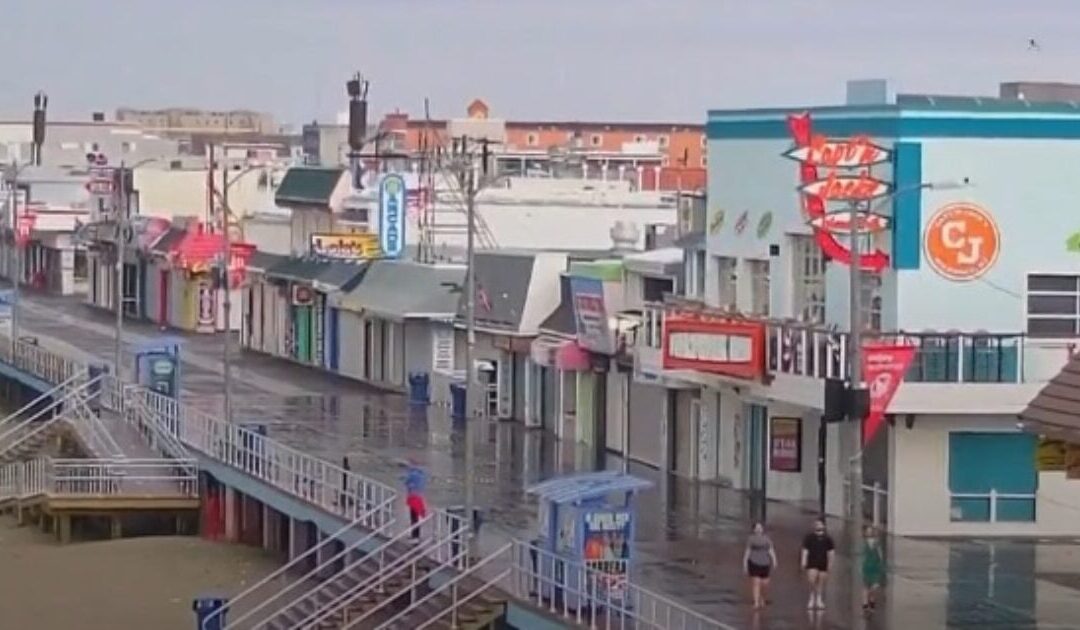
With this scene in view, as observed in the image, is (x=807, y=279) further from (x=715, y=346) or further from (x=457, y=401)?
(x=457, y=401)

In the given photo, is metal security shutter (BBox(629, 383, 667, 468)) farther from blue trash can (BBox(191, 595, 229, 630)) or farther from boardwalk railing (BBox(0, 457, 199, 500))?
blue trash can (BBox(191, 595, 229, 630))

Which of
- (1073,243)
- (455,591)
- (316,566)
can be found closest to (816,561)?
(455,591)

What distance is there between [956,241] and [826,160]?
2.42m

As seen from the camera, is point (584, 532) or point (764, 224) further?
point (764, 224)

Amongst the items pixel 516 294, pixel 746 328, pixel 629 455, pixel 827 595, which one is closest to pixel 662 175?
pixel 516 294

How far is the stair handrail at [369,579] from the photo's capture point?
32781 mm

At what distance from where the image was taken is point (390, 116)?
129750 millimetres

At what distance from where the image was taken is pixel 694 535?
36.2 metres

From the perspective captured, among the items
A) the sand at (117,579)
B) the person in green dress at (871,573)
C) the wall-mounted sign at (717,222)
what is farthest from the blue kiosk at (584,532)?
the wall-mounted sign at (717,222)

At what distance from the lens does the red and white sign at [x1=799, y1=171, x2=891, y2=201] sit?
3375cm

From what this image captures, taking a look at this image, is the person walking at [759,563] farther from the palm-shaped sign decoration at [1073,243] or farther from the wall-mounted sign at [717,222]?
the wall-mounted sign at [717,222]

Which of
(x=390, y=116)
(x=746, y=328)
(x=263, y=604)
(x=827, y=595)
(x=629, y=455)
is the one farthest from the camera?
(x=390, y=116)

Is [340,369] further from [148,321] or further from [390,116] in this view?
[390,116]

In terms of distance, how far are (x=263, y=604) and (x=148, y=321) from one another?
57.2m
